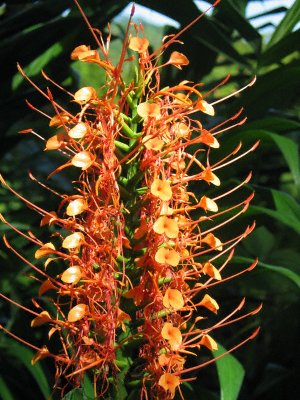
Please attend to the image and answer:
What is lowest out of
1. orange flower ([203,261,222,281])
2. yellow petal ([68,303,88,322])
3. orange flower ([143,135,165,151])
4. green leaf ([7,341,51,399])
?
green leaf ([7,341,51,399])

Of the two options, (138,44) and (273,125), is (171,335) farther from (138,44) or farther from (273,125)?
(273,125)

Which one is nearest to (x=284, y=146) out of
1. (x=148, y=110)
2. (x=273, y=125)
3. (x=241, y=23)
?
(x=273, y=125)

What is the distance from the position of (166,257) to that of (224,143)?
46 cm

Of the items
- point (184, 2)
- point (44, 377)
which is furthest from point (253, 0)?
point (44, 377)

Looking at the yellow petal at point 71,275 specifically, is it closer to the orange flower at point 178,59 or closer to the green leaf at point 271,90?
the orange flower at point 178,59

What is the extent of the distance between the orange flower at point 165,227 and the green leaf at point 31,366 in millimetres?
497

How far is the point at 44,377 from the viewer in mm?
1053

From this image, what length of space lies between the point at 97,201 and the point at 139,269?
8cm

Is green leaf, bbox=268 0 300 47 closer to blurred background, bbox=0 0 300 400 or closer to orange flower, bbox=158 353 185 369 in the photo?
blurred background, bbox=0 0 300 400

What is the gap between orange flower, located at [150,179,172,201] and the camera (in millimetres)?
591

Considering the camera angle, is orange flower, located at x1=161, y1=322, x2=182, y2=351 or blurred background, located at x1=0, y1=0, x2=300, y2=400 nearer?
orange flower, located at x1=161, y1=322, x2=182, y2=351

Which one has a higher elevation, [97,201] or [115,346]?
[97,201]

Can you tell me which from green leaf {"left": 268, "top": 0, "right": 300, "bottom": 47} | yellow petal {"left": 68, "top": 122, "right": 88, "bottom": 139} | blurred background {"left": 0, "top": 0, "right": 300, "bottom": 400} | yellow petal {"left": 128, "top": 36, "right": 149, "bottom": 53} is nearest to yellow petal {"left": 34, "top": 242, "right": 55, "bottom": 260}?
yellow petal {"left": 68, "top": 122, "right": 88, "bottom": 139}

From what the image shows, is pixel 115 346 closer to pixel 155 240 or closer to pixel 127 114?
pixel 155 240
